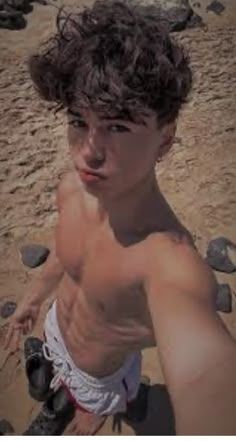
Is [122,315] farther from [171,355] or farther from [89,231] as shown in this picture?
[171,355]

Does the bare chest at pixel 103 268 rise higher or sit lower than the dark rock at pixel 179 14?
higher

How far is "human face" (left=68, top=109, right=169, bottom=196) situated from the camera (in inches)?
62.7

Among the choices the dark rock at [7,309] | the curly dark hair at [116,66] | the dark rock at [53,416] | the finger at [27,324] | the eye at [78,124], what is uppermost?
the curly dark hair at [116,66]

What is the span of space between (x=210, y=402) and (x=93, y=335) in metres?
1.04

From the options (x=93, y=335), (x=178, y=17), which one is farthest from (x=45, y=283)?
(x=178, y=17)

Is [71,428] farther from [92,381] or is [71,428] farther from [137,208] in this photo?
[137,208]

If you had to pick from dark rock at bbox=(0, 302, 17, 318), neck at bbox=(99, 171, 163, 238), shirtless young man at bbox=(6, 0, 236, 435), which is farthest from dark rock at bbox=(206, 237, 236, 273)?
neck at bbox=(99, 171, 163, 238)

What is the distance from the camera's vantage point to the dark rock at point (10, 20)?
19.0 feet

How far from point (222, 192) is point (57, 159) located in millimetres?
1319

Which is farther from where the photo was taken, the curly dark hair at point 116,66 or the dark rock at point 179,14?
the dark rock at point 179,14

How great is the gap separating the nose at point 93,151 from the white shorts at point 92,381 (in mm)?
1083

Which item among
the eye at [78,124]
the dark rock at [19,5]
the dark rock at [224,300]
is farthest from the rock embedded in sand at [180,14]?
the eye at [78,124]

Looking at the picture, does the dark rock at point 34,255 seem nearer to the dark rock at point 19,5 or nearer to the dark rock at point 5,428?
the dark rock at point 5,428

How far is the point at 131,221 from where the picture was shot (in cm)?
187
